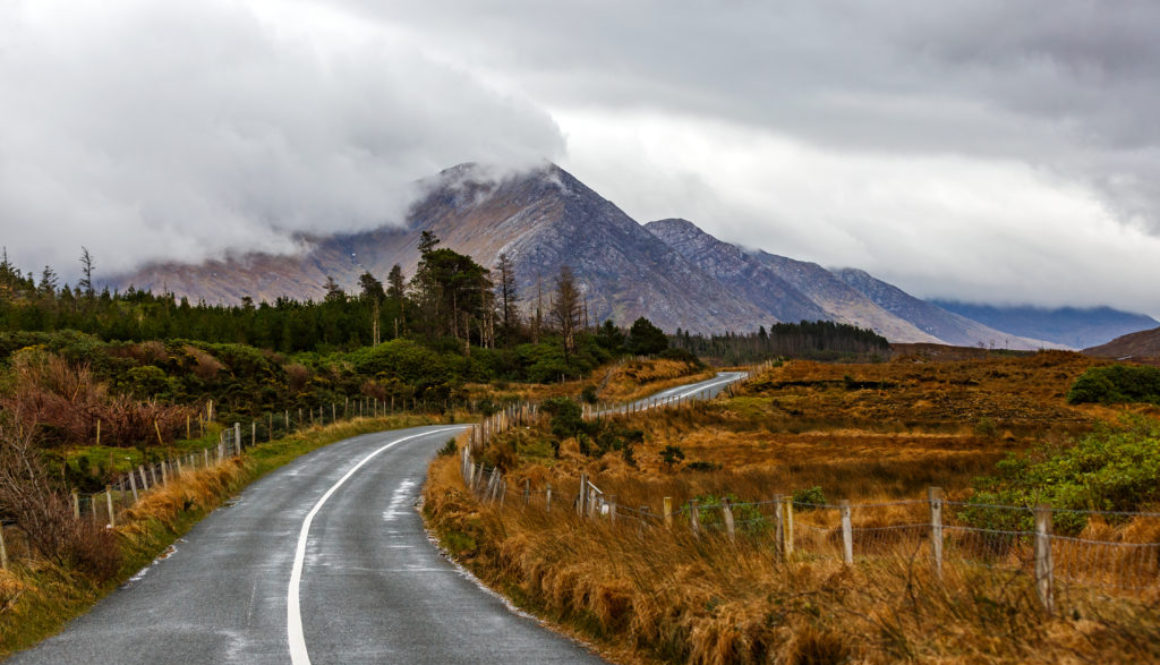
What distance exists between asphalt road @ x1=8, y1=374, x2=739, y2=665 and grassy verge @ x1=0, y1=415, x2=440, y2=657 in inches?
12.3

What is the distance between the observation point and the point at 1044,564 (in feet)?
22.6

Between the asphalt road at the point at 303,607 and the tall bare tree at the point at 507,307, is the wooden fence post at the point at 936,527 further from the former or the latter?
the tall bare tree at the point at 507,307

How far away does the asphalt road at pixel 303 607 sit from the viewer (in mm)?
9352

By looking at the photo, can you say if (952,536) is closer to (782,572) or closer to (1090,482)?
(1090,482)

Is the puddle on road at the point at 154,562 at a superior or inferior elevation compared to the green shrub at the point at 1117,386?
inferior

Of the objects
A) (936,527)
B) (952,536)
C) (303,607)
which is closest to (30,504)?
(303,607)

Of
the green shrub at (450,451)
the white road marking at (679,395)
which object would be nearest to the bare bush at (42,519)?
the green shrub at (450,451)

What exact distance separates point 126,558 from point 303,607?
5.80m

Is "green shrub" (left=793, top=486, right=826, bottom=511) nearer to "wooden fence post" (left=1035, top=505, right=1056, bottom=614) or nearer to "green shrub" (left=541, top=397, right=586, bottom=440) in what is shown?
"wooden fence post" (left=1035, top=505, right=1056, bottom=614)

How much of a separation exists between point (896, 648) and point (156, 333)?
323ft

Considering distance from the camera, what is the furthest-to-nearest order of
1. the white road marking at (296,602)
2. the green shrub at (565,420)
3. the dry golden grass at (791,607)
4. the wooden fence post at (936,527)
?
the green shrub at (565,420) < the white road marking at (296,602) < the wooden fence post at (936,527) < the dry golden grass at (791,607)

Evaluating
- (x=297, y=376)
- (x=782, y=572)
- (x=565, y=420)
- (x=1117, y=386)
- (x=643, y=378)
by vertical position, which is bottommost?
(x=565, y=420)

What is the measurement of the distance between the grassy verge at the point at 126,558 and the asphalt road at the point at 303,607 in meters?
0.31

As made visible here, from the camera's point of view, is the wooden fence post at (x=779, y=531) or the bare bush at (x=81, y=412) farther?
the bare bush at (x=81, y=412)
